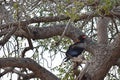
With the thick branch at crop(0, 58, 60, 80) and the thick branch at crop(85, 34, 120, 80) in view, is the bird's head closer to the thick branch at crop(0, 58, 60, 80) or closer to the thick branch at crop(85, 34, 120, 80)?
the thick branch at crop(85, 34, 120, 80)

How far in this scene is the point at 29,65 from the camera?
482cm

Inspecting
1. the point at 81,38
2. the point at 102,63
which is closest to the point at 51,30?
the point at 81,38

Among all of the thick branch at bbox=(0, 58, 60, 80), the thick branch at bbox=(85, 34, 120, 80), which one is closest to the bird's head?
the thick branch at bbox=(85, 34, 120, 80)

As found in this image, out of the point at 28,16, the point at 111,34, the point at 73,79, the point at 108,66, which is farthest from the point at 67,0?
the point at 111,34

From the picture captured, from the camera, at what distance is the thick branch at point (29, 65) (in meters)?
4.66

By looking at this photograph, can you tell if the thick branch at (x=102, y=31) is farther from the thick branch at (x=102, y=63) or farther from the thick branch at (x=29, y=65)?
the thick branch at (x=29, y=65)

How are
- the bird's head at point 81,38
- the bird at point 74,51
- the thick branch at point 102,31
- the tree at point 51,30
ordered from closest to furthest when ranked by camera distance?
1. the tree at point 51,30
2. the bird at point 74,51
3. the bird's head at point 81,38
4. the thick branch at point 102,31

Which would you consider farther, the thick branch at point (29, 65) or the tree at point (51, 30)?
the thick branch at point (29, 65)

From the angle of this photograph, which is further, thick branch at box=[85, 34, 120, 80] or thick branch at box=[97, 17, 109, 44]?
thick branch at box=[97, 17, 109, 44]

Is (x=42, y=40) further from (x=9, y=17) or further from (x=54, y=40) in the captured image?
(x=9, y=17)

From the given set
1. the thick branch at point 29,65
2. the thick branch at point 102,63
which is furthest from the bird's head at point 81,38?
the thick branch at point 29,65

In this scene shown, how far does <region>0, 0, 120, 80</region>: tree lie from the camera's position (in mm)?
4090

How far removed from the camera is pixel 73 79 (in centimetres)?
438

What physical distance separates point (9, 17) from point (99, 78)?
1403 mm
